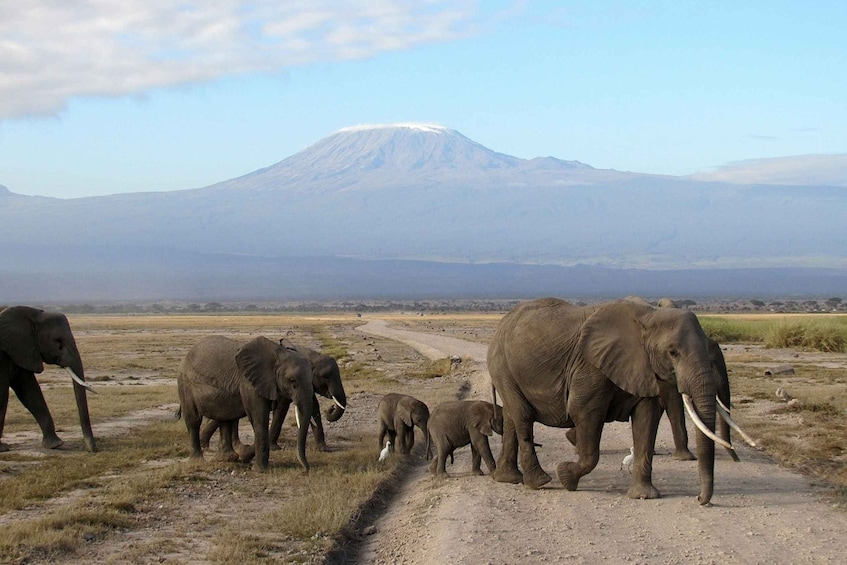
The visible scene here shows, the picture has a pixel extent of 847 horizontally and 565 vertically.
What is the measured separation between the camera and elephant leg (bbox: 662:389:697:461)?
14039mm

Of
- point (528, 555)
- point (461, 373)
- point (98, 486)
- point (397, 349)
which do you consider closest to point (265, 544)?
point (528, 555)

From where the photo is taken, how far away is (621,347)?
13.6 m

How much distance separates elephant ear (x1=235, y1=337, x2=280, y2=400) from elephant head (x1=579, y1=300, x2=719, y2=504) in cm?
517

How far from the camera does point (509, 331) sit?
15.4 metres

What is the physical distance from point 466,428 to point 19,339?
8198 mm

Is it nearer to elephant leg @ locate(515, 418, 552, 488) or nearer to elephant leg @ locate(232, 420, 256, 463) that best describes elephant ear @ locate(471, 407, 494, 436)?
elephant leg @ locate(515, 418, 552, 488)

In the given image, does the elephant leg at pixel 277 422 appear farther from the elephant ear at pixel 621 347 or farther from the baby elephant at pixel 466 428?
the elephant ear at pixel 621 347

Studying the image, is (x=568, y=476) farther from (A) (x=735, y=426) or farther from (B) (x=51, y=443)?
(B) (x=51, y=443)

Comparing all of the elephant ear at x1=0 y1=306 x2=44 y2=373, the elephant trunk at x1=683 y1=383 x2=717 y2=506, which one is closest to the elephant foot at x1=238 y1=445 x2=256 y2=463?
the elephant ear at x1=0 y1=306 x2=44 y2=373

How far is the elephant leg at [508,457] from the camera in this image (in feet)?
50.6

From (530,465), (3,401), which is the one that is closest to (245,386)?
(530,465)

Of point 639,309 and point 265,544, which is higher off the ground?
point 639,309

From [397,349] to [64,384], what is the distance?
20.8 metres

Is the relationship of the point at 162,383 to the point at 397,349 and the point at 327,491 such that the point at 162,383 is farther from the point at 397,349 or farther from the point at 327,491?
the point at 327,491
